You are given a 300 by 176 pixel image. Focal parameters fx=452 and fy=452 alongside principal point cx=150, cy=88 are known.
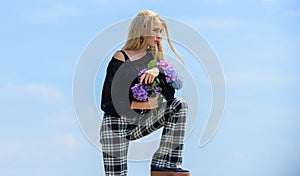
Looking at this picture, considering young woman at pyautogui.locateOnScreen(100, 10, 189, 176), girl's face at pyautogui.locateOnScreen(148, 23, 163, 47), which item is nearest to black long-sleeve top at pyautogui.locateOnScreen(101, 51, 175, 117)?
young woman at pyautogui.locateOnScreen(100, 10, 189, 176)

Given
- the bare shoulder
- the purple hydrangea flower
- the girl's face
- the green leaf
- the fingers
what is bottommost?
the purple hydrangea flower

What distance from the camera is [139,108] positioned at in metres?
2.22

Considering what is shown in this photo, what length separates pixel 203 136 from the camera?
90.1 inches

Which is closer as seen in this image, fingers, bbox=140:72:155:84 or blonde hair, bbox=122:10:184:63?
fingers, bbox=140:72:155:84

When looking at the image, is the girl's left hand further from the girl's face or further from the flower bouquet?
the girl's face

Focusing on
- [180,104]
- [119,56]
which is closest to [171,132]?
[180,104]

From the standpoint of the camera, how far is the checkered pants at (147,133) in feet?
7.17

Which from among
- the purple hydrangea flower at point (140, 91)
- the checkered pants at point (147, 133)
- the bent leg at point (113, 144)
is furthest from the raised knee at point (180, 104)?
the bent leg at point (113, 144)

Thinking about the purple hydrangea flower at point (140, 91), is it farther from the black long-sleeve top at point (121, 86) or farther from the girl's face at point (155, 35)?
the girl's face at point (155, 35)

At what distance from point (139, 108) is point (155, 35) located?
0.38 meters

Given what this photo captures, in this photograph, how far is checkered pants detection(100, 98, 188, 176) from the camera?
86.0 inches

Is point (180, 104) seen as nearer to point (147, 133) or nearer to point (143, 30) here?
point (147, 133)

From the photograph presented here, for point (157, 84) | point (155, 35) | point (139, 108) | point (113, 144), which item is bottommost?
point (113, 144)

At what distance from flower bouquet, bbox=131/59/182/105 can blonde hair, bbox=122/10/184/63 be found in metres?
0.07
